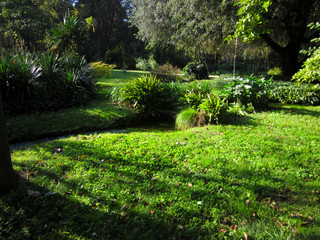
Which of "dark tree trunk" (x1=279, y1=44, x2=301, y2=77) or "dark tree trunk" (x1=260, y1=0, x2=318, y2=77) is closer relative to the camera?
"dark tree trunk" (x1=260, y1=0, x2=318, y2=77)

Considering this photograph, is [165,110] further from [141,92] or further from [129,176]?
[129,176]

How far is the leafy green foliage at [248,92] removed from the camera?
670 cm

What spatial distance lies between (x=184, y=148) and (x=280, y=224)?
213 cm

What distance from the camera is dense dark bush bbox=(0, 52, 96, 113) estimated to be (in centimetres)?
619

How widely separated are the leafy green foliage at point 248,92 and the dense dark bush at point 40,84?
5276 millimetres

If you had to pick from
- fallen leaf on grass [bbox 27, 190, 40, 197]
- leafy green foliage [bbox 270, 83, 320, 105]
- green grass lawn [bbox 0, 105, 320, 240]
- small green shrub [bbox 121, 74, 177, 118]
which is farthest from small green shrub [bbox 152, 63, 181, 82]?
fallen leaf on grass [bbox 27, 190, 40, 197]

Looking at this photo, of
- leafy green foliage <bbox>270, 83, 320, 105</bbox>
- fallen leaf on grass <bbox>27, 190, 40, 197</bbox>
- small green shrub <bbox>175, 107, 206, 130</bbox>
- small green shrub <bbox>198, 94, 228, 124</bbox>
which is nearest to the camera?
fallen leaf on grass <bbox>27, 190, 40, 197</bbox>

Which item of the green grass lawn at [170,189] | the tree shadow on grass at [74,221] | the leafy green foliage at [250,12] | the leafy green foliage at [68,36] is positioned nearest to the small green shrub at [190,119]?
the green grass lawn at [170,189]

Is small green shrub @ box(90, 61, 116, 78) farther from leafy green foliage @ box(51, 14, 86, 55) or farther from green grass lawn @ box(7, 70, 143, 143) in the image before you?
green grass lawn @ box(7, 70, 143, 143)

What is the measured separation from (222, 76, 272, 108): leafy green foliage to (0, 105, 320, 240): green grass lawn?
2.39 metres

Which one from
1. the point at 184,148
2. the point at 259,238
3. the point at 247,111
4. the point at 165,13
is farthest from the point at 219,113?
the point at 165,13

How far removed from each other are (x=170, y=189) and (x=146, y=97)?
4.31 meters

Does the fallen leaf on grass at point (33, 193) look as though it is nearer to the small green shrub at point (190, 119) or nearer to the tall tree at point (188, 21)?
the small green shrub at point (190, 119)

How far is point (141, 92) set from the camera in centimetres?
670
